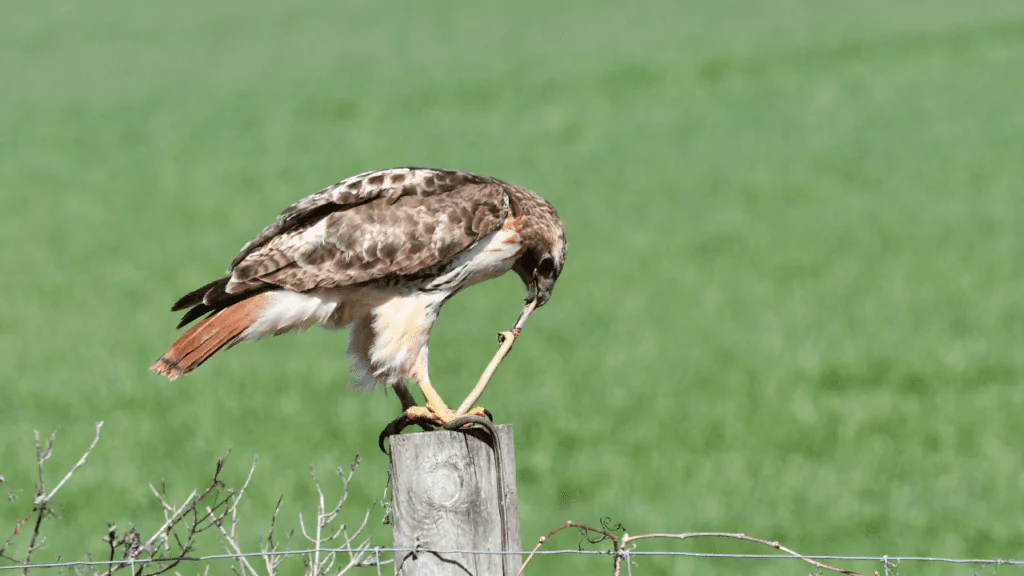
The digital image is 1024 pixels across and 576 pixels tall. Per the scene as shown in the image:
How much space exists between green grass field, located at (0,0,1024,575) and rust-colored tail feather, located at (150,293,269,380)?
3.57m

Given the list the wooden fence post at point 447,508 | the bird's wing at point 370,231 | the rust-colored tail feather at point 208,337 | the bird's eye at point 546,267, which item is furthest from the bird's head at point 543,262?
the wooden fence post at point 447,508

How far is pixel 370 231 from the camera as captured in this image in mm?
4164

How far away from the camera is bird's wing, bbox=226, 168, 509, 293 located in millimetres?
4102

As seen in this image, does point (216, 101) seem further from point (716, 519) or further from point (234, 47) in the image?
point (716, 519)

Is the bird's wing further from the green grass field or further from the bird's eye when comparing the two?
the green grass field

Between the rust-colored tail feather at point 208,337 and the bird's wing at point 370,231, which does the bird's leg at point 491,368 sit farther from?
the rust-colored tail feather at point 208,337

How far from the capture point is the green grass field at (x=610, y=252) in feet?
27.6

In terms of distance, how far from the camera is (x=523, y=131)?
18.7 meters

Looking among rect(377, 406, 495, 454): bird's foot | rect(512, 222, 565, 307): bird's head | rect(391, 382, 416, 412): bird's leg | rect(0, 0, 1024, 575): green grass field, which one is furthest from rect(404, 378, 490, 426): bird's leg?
rect(0, 0, 1024, 575): green grass field

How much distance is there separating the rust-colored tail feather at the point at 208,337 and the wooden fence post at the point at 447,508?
0.93 meters

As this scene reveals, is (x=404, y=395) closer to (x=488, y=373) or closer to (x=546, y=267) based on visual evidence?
(x=546, y=267)

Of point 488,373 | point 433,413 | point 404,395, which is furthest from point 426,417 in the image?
point 488,373

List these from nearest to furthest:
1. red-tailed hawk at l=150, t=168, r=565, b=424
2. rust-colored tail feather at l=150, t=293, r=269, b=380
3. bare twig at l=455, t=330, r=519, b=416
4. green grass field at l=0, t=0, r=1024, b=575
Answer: bare twig at l=455, t=330, r=519, b=416, rust-colored tail feather at l=150, t=293, r=269, b=380, red-tailed hawk at l=150, t=168, r=565, b=424, green grass field at l=0, t=0, r=1024, b=575

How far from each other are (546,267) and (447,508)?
140 cm
